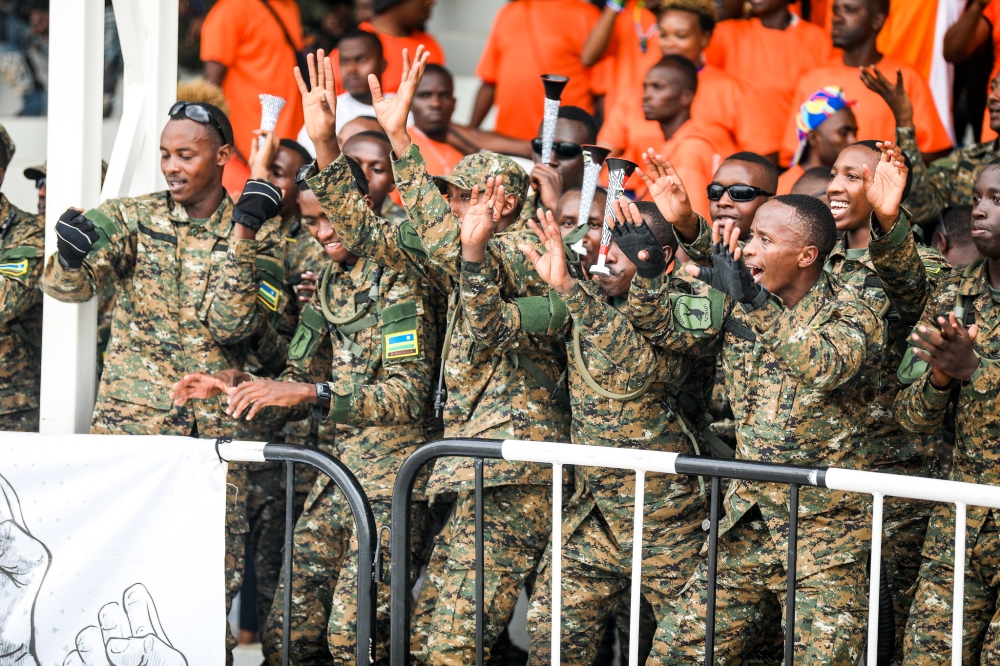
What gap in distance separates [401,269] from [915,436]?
2.12m

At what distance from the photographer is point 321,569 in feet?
16.2

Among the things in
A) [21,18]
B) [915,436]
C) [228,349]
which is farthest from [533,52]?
[21,18]

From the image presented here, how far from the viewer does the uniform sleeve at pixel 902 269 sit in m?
4.24

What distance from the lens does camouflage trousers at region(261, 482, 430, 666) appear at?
486 centimetres

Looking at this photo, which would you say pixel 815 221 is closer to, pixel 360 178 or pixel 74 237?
pixel 360 178

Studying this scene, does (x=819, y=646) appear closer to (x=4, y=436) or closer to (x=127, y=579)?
(x=127, y=579)

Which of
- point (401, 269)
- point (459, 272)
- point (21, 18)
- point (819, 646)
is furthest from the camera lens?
point (21, 18)

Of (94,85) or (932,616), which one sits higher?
(94,85)

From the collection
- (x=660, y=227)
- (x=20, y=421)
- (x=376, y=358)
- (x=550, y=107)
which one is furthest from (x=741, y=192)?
(x=20, y=421)

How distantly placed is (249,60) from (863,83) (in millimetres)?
3969

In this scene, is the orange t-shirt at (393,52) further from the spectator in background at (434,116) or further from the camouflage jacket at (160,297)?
the camouflage jacket at (160,297)

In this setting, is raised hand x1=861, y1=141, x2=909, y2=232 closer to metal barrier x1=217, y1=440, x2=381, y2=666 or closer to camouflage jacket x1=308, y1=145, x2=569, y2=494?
camouflage jacket x1=308, y1=145, x2=569, y2=494

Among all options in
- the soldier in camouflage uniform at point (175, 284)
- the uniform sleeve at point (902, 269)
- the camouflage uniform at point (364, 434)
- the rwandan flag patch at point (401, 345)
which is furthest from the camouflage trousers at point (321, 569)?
the uniform sleeve at point (902, 269)

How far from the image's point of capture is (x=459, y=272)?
4.62m
